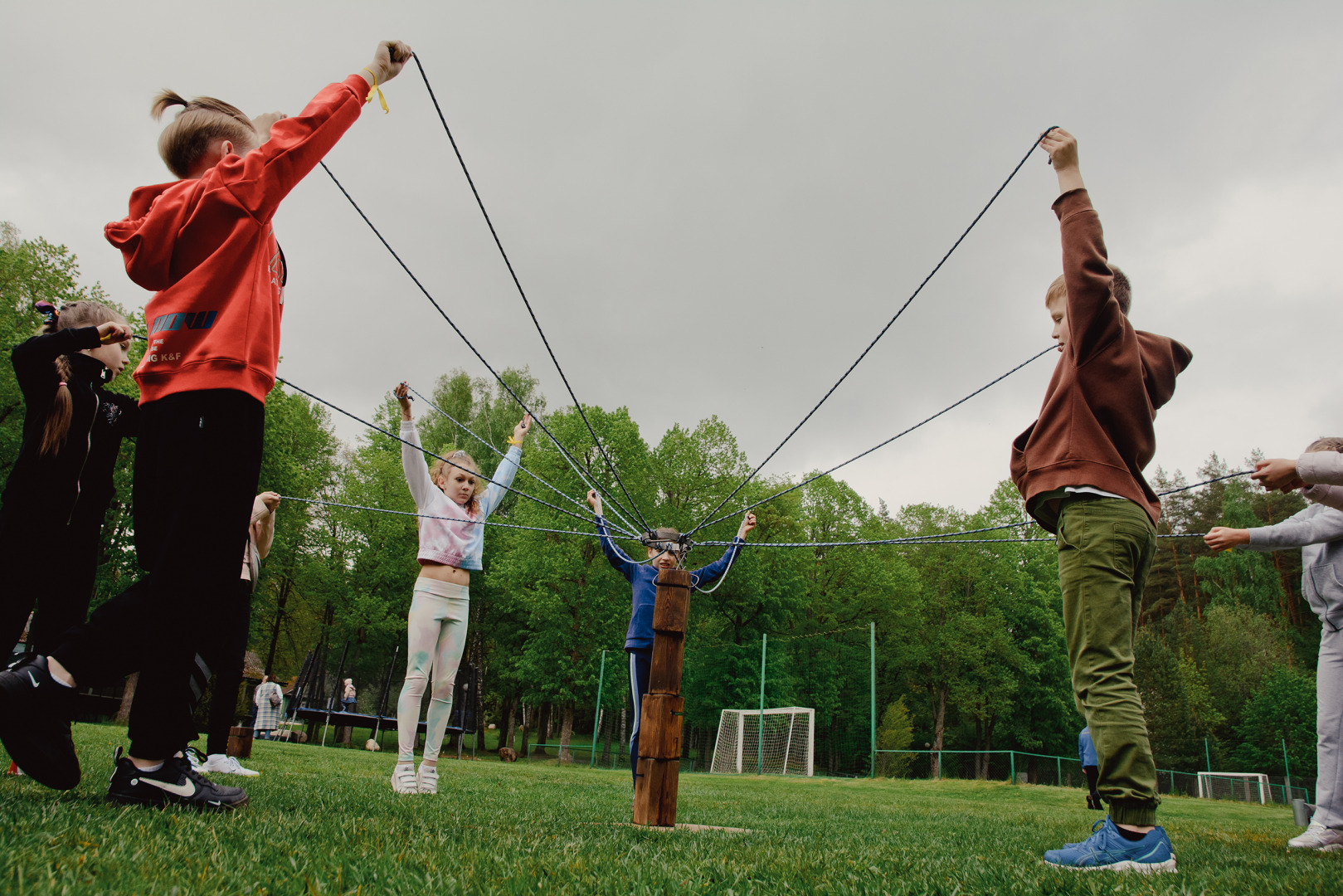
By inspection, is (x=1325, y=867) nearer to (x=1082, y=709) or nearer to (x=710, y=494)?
(x=1082, y=709)

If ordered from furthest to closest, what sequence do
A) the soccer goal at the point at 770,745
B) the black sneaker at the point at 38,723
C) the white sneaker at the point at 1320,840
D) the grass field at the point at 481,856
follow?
the soccer goal at the point at 770,745 < the white sneaker at the point at 1320,840 < the black sneaker at the point at 38,723 < the grass field at the point at 481,856

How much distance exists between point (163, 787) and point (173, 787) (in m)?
0.02

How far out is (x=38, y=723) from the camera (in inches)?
80.6

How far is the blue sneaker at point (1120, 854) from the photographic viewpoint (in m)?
2.28

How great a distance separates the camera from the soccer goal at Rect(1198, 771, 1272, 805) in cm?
2631

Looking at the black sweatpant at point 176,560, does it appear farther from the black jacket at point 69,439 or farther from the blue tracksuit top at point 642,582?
the blue tracksuit top at point 642,582

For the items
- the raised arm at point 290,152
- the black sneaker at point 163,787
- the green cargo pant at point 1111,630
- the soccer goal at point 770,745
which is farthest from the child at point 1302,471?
the soccer goal at point 770,745

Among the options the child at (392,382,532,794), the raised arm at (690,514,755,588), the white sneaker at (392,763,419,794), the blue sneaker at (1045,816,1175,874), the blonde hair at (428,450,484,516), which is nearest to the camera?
the blue sneaker at (1045,816,1175,874)

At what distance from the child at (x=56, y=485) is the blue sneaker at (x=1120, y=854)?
333 cm

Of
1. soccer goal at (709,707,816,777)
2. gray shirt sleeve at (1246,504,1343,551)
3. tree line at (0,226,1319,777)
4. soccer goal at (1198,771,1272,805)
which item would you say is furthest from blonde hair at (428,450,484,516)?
soccer goal at (1198,771,1272,805)

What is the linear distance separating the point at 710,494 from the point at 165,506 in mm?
23836

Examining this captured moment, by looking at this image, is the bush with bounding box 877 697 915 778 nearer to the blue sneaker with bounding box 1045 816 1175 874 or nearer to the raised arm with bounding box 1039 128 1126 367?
the blue sneaker with bounding box 1045 816 1175 874

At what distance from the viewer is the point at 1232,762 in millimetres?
34156

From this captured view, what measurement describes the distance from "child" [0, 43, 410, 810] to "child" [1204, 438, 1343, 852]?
12.0 ft
